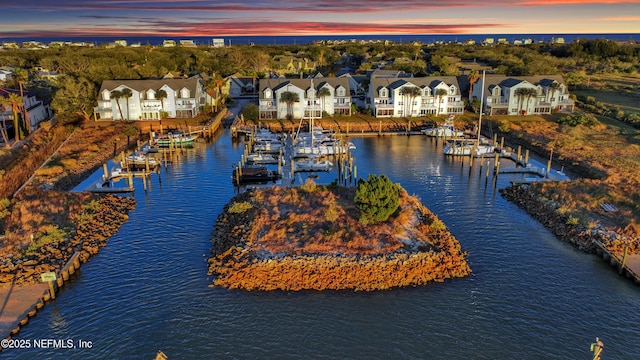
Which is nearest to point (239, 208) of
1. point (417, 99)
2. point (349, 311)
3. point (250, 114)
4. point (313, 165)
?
point (349, 311)

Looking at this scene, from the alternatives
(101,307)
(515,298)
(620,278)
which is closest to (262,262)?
(101,307)

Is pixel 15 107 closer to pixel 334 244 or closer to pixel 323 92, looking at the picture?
pixel 323 92

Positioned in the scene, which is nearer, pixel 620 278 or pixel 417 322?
pixel 417 322

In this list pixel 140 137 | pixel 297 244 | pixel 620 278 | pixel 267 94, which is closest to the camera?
pixel 620 278

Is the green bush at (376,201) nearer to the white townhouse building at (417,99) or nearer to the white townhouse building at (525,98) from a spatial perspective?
the white townhouse building at (417,99)

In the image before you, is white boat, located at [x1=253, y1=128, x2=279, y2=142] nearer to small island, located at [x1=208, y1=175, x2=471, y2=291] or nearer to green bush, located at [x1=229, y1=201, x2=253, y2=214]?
small island, located at [x1=208, y1=175, x2=471, y2=291]

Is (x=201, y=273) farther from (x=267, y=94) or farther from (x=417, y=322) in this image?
(x=267, y=94)

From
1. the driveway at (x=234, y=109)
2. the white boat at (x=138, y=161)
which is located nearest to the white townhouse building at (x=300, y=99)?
the driveway at (x=234, y=109)

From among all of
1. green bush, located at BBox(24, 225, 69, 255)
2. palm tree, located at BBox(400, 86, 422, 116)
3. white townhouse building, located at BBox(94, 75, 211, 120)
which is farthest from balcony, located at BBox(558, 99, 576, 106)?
green bush, located at BBox(24, 225, 69, 255)
